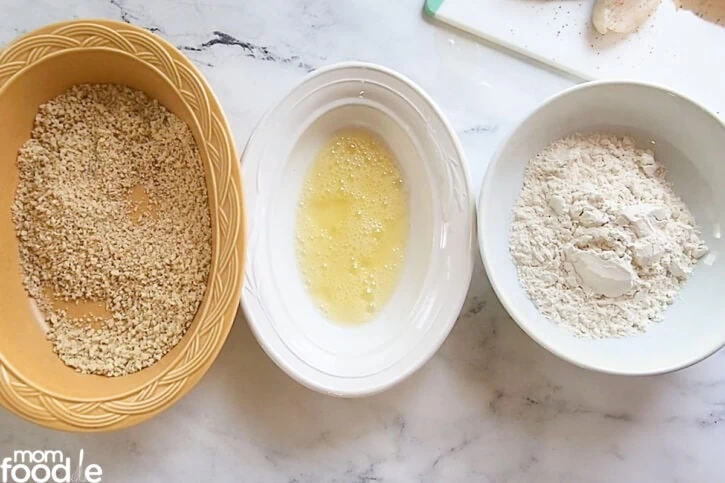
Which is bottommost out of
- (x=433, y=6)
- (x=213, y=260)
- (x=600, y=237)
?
(x=213, y=260)

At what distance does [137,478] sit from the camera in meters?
1.05

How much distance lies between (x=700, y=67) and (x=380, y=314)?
59 cm

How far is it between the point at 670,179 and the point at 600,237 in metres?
0.17

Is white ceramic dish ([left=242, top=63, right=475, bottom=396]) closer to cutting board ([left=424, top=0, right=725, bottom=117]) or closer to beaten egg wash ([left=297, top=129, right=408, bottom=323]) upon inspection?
beaten egg wash ([left=297, top=129, right=408, bottom=323])

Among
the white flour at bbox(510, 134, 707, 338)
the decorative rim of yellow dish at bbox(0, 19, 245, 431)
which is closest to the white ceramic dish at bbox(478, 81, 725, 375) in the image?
the white flour at bbox(510, 134, 707, 338)

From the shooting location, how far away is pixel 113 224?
0.98 meters

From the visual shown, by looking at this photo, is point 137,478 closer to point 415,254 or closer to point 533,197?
point 415,254

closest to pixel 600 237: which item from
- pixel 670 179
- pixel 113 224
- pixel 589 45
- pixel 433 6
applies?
pixel 670 179

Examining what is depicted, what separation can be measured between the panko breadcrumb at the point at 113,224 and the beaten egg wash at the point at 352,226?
0.17 metres

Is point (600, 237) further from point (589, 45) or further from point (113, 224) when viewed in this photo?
point (113, 224)

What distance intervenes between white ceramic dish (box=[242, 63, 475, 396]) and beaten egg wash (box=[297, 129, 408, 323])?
0.05ft

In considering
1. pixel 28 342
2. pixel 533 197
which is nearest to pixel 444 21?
pixel 533 197

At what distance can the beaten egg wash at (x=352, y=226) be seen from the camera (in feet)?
3.49

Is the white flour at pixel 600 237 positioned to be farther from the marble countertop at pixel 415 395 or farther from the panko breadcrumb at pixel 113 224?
the panko breadcrumb at pixel 113 224
